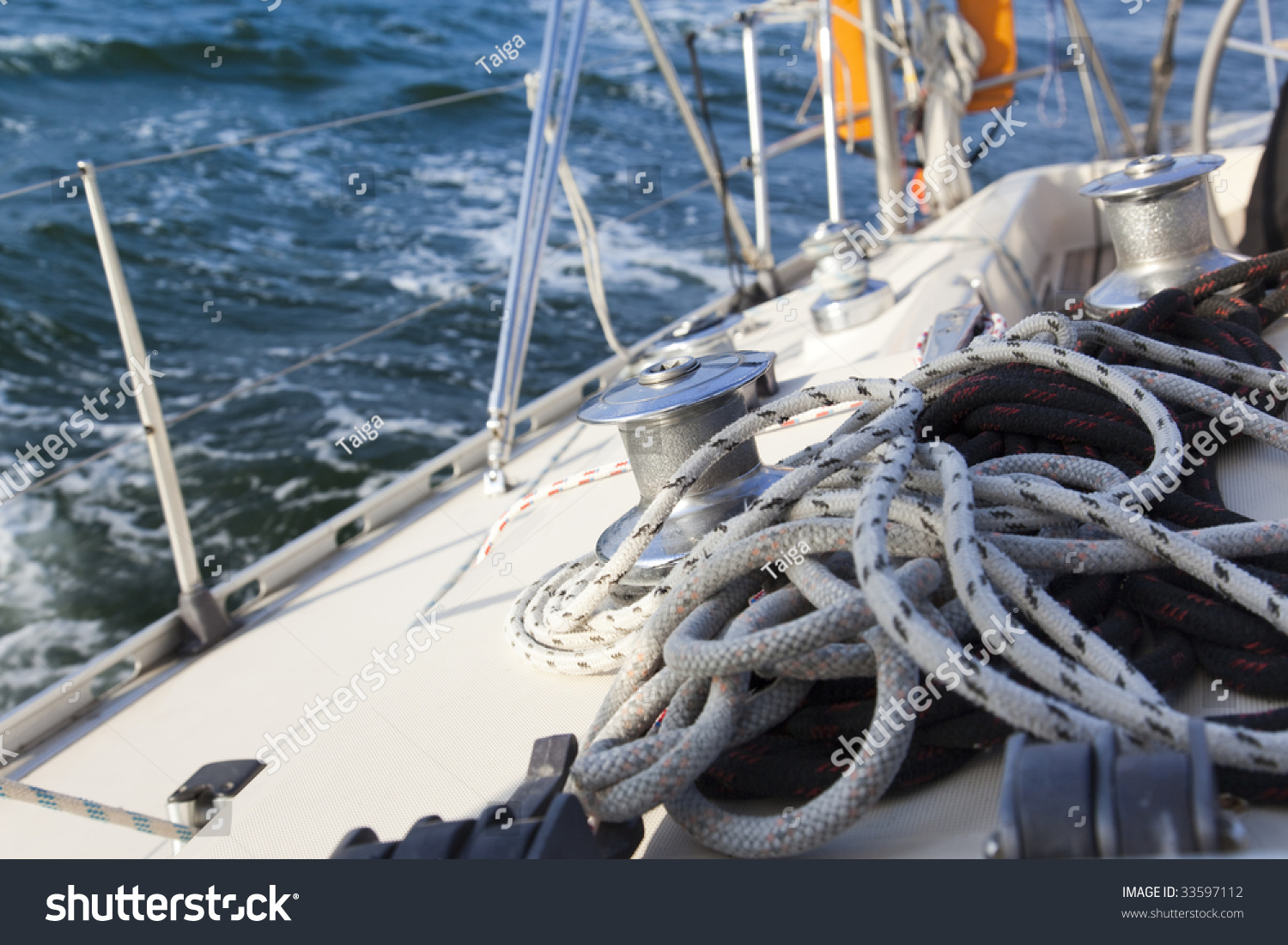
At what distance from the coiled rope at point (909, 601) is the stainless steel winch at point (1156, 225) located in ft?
1.91

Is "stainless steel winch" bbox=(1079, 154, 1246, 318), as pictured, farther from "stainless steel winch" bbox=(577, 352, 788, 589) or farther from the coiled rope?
"stainless steel winch" bbox=(577, 352, 788, 589)

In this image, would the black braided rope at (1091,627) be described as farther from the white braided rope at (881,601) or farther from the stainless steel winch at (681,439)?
the stainless steel winch at (681,439)

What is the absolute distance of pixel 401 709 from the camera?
1.16m

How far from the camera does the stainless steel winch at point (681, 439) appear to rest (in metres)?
1.07

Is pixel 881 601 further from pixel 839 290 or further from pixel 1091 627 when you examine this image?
pixel 839 290

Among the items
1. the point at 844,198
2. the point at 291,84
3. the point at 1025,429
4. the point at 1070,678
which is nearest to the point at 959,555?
the point at 1070,678

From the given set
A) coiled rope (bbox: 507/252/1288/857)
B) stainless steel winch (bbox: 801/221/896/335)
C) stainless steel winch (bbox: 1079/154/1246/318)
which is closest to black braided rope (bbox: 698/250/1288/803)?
coiled rope (bbox: 507/252/1288/857)

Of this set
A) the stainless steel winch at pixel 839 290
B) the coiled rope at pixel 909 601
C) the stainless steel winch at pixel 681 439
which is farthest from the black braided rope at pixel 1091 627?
the stainless steel winch at pixel 839 290

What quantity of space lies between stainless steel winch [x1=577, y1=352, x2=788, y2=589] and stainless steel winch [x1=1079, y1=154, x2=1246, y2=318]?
2.51ft

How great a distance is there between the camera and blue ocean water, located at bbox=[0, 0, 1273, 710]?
403cm

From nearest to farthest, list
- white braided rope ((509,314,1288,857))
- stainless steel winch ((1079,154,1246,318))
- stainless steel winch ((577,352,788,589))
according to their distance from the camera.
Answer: white braided rope ((509,314,1288,857)) < stainless steel winch ((577,352,788,589)) < stainless steel winch ((1079,154,1246,318))

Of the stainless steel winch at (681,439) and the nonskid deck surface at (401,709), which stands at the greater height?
the stainless steel winch at (681,439)

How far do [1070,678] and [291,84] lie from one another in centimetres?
844

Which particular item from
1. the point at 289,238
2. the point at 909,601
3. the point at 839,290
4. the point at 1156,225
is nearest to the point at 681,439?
the point at 909,601
